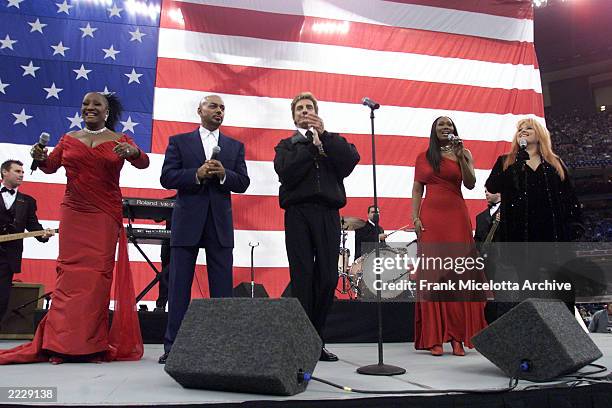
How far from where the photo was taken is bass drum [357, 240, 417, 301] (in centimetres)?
601

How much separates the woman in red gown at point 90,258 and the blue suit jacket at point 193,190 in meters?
0.25

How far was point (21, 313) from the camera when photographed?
15.9ft

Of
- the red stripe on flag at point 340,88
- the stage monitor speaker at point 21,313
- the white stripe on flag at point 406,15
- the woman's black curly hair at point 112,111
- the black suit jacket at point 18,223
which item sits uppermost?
the white stripe on flag at point 406,15

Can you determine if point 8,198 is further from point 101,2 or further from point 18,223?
point 101,2

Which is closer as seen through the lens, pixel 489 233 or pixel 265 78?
→ pixel 489 233

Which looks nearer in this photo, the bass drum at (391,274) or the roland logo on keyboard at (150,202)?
the roland logo on keyboard at (150,202)

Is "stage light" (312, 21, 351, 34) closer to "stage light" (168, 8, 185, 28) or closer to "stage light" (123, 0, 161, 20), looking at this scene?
"stage light" (168, 8, 185, 28)

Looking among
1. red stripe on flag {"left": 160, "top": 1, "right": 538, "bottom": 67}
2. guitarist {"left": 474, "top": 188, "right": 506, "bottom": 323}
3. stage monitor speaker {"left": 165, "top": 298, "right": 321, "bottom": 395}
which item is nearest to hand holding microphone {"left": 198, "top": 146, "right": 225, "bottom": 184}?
stage monitor speaker {"left": 165, "top": 298, "right": 321, "bottom": 395}

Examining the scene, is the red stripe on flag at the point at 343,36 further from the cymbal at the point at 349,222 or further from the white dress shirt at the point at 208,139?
the white dress shirt at the point at 208,139

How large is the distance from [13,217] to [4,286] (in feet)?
2.07

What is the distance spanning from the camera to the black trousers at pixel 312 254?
9.80ft

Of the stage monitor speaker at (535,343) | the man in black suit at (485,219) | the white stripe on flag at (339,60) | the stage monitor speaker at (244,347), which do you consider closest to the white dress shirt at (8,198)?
the white stripe on flag at (339,60)

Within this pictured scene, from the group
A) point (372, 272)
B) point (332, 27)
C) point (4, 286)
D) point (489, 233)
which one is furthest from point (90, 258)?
point (332, 27)

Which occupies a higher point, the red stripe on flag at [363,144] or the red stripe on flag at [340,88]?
the red stripe on flag at [340,88]
